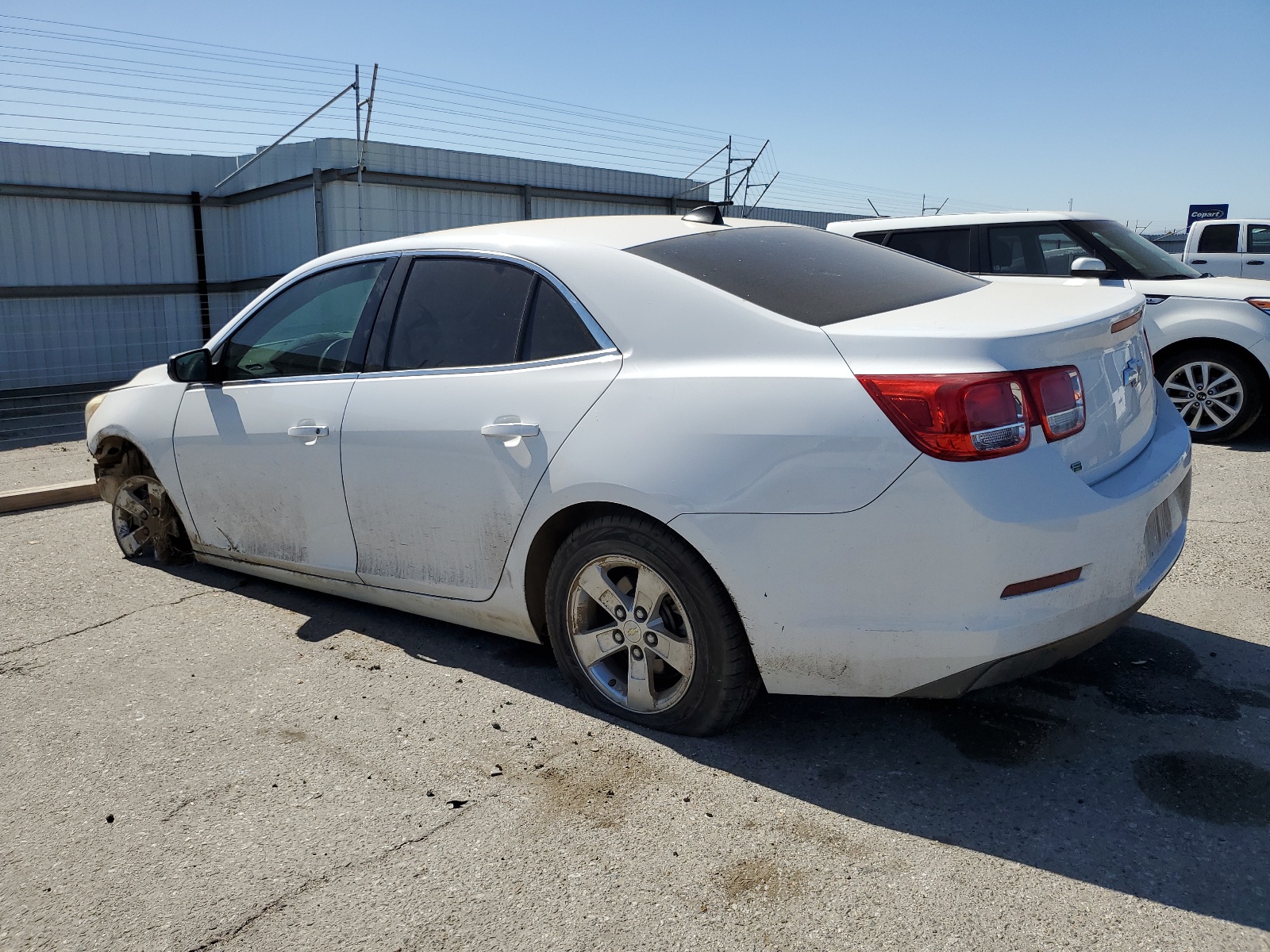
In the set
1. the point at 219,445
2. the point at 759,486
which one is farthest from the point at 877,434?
the point at 219,445

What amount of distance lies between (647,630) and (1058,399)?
1.36 meters

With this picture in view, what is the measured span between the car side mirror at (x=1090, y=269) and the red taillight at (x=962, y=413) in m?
5.69

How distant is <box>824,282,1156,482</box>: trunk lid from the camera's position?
2.60 m

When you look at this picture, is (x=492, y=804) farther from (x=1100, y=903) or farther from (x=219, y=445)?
(x=219, y=445)

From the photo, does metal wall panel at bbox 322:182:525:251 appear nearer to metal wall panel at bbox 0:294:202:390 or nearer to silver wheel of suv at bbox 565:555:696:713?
metal wall panel at bbox 0:294:202:390

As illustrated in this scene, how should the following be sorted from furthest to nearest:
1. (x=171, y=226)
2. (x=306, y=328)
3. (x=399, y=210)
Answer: (x=171, y=226), (x=399, y=210), (x=306, y=328)

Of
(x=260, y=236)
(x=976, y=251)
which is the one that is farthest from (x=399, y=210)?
(x=976, y=251)

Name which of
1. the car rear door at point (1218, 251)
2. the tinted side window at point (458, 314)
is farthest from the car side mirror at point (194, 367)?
the car rear door at point (1218, 251)

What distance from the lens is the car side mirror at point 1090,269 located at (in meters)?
7.54

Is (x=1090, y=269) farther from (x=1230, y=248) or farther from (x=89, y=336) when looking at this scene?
(x=89, y=336)

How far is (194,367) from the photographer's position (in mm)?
4438

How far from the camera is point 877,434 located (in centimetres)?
258

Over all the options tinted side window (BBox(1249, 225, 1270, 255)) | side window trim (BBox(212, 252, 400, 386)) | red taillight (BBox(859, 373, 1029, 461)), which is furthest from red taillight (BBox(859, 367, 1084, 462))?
tinted side window (BBox(1249, 225, 1270, 255))

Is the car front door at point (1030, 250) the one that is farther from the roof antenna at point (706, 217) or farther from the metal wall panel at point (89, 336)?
the metal wall panel at point (89, 336)
